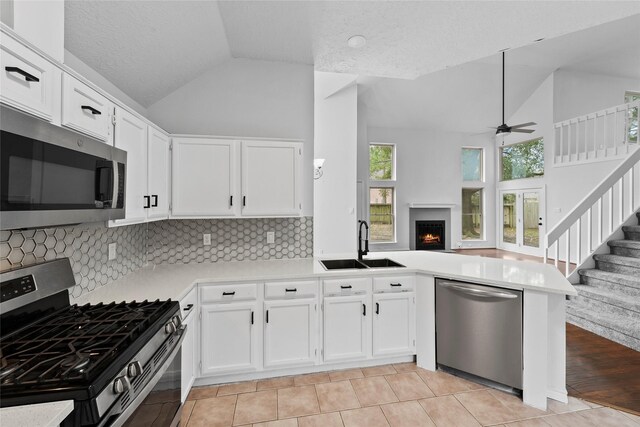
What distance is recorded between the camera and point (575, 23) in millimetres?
2436

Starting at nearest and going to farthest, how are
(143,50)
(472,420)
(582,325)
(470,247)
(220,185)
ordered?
(472,420) < (143,50) < (220,185) < (582,325) < (470,247)

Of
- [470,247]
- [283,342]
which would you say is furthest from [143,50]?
[470,247]

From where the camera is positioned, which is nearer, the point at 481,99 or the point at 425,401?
the point at 425,401

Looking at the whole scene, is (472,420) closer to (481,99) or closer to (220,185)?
(220,185)

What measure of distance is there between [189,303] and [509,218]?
9.21 m

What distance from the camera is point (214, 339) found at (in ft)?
7.75

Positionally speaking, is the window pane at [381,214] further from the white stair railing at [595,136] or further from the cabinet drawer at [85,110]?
the cabinet drawer at [85,110]

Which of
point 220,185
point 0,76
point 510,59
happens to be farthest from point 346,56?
point 510,59

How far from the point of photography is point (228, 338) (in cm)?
238

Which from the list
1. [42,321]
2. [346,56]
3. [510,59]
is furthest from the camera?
[510,59]

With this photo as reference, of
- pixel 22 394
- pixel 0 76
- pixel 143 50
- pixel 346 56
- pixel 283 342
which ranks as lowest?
pixel 283 342

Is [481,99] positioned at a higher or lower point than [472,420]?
higher

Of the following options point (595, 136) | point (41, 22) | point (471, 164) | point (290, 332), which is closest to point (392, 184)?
point (471, 164)

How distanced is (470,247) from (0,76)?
32.1 ft
